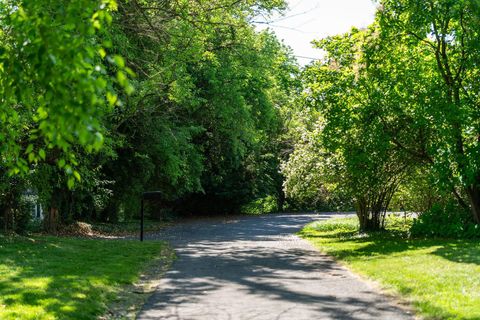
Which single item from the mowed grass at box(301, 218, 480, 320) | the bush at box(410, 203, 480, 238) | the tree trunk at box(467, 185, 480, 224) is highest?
the tree trunk at box(467, 185, 480, 224)

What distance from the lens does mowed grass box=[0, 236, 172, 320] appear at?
8.46 meters

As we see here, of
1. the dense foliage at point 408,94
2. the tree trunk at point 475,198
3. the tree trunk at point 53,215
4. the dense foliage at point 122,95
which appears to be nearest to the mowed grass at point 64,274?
the dense foliage at point 122,95

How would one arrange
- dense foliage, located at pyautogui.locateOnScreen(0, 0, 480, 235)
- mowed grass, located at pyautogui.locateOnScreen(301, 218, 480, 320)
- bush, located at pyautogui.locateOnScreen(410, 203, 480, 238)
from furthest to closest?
bush, located at pyautogui.locateOnScreen(410, 203, 480, 238), dense foliage, located at pyautogui.locateOnScreen(0, 0, 480, 235), mowed grass, located at pyautogui.locateOnScreen(301, 218, 480, 320)

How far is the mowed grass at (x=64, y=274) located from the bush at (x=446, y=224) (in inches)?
341

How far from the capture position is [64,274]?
1176cm

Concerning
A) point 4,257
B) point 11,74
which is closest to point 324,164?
point 4,257

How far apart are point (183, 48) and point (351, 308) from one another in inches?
393

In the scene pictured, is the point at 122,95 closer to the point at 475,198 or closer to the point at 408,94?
the point at 408,94

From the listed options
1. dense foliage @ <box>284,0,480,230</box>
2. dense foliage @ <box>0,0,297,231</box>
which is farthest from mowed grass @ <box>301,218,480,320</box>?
dense foliage @ <box>0,0,297,231</box>

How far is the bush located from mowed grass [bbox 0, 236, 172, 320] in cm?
866

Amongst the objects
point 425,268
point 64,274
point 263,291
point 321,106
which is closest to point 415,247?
point 425,268

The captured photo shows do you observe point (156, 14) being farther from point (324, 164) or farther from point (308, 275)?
point (324, 164)

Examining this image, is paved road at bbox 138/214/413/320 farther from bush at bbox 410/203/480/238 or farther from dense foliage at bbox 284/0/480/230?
bush at bbox 410/203/480/238

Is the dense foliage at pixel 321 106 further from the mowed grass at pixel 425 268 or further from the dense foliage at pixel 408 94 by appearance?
the mowed grass at pixel 425 268
